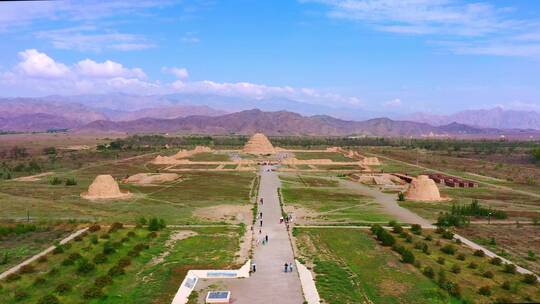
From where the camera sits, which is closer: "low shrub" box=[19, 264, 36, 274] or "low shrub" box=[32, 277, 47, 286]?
"low shrub" box=[32, 277, 47, 286]

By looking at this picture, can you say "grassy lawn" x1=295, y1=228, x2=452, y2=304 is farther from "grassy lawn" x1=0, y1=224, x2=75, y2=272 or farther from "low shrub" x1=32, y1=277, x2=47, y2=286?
"grassy lawn" x1=0, y1=224, x2=75, y2=272

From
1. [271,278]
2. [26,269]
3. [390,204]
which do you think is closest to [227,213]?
[390,204]

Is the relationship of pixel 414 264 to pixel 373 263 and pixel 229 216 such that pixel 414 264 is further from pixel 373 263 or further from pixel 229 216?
pixel 229 216

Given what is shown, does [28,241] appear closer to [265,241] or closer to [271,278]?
[265,241]

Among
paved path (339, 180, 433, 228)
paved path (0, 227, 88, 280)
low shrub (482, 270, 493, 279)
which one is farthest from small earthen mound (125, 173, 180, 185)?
low shrub (482, 270, 493, 279)

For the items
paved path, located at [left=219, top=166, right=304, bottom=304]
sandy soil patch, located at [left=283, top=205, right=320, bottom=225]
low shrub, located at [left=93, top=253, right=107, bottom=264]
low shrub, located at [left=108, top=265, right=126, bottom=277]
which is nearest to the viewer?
paved path, located at [left=219, top=166, right=304, bottom=304]

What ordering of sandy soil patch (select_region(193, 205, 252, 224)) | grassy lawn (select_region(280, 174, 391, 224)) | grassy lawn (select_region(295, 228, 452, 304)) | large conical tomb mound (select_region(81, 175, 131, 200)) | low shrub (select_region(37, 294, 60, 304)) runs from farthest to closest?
large conical tomb mound (select_region(81, 175, 131, 200)), grassy lawn (select_region(280, 174, 391, 224)), sandy soil patch (select_region(193, 205, 252, 224)), grassy lawn (select_region(295, 228, 452, 304)), low shrub (select_region(37, 294, 60, 304))
